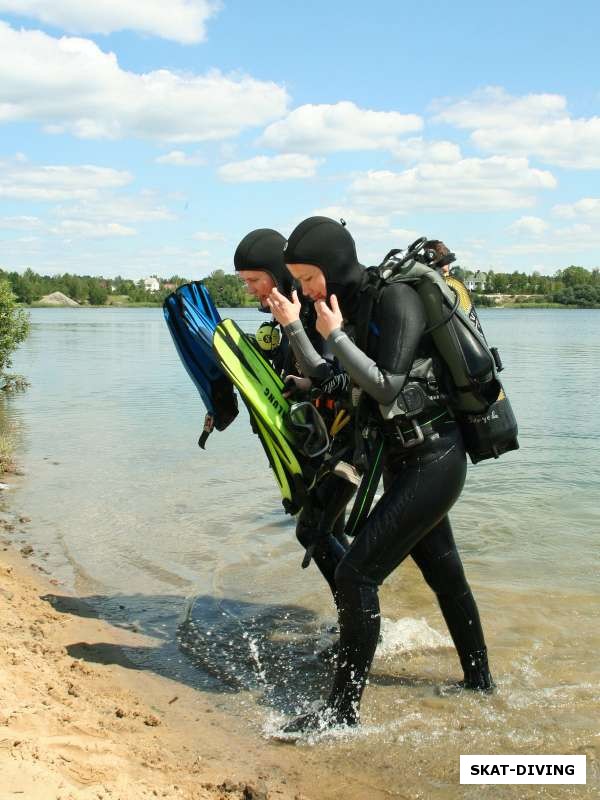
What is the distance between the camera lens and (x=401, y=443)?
155 inches

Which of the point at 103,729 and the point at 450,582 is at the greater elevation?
the point at 450,582

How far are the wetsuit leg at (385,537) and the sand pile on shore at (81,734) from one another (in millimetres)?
754

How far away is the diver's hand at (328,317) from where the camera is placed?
381 centimetres

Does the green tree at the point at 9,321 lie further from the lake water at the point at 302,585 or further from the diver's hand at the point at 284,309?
the diver's hand at the point at 284,309

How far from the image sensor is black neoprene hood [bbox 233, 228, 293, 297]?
474 cm

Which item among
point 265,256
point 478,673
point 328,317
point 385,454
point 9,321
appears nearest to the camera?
point 328,317

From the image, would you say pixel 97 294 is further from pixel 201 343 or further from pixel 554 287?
pixel 201 343

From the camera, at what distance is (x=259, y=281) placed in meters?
4.80

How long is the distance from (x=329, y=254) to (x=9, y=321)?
1507cm

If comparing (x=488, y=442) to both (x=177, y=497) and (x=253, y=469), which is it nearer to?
(x=177, y=497)

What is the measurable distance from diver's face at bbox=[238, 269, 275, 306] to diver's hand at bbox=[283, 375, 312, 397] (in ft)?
1.74

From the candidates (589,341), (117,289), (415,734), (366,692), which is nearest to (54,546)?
(366,692)

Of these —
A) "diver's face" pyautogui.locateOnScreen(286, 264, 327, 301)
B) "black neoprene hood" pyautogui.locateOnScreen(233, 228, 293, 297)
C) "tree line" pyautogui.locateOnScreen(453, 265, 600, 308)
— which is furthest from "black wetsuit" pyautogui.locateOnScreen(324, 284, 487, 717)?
"tree line" pyautogui.locateOnScreen(453, 265, 600, 308)

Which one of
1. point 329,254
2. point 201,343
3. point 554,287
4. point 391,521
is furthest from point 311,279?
point 554,287
